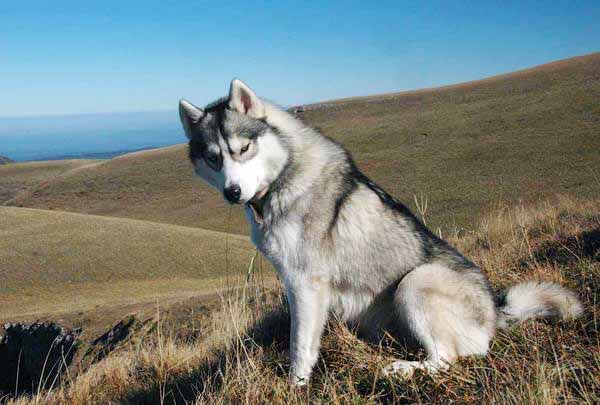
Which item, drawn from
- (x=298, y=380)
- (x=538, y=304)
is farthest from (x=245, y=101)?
(x=538, y=304)

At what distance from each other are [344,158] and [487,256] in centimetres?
286

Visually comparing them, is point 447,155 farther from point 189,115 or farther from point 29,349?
point 189,115

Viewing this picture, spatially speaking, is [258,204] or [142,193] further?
[142,193]

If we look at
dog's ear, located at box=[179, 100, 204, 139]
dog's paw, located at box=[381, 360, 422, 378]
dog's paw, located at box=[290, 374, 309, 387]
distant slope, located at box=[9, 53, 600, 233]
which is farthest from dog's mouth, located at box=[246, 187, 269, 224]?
distant slope, located at box=[9, 53, 600, 233]

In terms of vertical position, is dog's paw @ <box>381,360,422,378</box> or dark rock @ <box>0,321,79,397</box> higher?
dog's paw @ <box>381,360,422,378</box>

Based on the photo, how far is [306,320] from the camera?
393 centimetres

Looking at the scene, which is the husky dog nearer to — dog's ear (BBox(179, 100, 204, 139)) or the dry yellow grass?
dog's ear (BBox(179, 100, 204, 139))

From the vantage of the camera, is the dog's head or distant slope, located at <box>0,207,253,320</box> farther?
distant slope, located at <box>0,207,253,320</box>

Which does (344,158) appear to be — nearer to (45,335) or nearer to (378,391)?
(378,391)

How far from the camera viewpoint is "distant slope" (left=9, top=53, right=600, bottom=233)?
33.8 m

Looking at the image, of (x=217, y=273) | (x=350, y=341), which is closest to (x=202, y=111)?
(x=350, y=341)

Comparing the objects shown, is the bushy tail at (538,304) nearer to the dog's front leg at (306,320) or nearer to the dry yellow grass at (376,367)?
the dry yellow grass at (376,367)

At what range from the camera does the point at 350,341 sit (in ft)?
13.1

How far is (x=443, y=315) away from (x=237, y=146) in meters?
2.02
